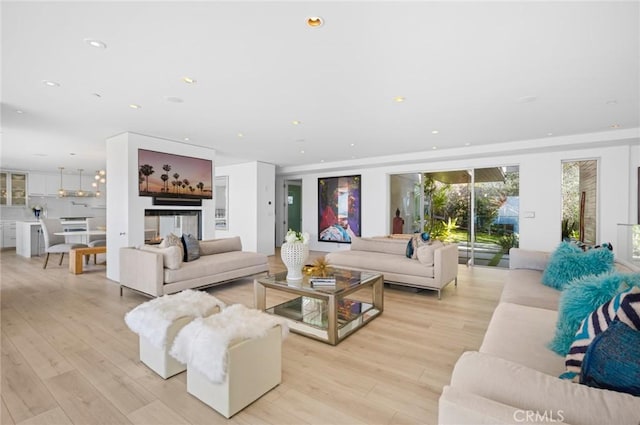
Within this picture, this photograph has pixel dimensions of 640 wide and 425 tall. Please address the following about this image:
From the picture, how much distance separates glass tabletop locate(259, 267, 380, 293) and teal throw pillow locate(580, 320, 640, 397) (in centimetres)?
185

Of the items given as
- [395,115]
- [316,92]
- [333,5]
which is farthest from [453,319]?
[333,5]

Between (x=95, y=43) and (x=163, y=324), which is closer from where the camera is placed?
(x=163, y=324)

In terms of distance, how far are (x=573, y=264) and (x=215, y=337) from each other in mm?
2979

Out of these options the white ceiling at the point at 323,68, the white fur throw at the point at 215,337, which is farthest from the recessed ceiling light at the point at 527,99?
the white fur throw at the point at 215,337

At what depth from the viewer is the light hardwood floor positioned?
1.69 meters

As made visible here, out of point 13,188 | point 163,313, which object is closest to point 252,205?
point 163,313

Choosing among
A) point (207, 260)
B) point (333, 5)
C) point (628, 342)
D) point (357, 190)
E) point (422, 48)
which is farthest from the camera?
point (357, 190)

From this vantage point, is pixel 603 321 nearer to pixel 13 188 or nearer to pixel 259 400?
pixel 259 400

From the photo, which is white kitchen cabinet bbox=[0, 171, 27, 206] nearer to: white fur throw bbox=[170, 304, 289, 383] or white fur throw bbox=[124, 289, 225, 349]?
white fur throw bbox=[124, 289, 225, 349]

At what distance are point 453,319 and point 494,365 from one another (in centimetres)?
238

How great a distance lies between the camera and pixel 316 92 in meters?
3.17

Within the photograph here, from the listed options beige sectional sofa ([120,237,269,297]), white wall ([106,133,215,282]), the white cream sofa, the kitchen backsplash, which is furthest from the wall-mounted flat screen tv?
the kitchen backsplash

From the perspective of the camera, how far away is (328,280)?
2969 mm

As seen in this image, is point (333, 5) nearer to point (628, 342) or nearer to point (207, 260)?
point (628, 342)
